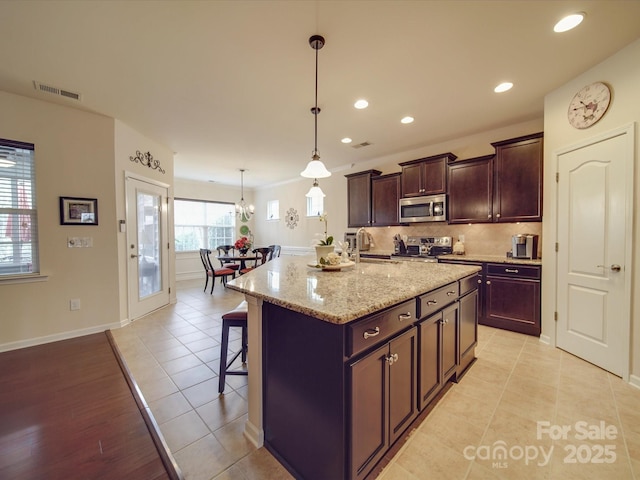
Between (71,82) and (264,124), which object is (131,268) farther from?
(264,124)

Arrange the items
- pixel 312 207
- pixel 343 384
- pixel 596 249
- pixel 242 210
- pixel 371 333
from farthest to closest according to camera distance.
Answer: pixel 242 210, pixel 312 207, pixel 596 249, pixel 371 333, pixel 343 384

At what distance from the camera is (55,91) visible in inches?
109

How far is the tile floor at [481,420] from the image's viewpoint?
142cm

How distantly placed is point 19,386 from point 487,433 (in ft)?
11.9

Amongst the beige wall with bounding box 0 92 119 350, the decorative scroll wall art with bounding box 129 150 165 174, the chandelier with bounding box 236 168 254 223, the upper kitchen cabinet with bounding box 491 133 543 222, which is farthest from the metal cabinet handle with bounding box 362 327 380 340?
the chandelier with bounding box 236 168 254 223

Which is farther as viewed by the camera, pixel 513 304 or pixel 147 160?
pixel 147 160

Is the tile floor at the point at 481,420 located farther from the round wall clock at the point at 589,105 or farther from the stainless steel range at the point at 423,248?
the round wall clock at the point at 589,105

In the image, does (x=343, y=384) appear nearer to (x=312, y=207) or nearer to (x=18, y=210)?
(x=18, y=210)

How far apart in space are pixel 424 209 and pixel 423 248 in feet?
2.20

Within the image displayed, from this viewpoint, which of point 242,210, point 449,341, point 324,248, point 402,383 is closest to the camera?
point 402,383

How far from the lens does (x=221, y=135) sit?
3986mm

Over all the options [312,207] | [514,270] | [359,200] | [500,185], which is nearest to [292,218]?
Result: [312,207]

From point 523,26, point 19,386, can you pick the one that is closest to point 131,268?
point 19,386

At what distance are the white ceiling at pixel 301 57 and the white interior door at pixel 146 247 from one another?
109 cm
